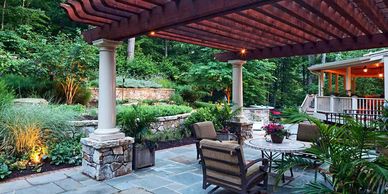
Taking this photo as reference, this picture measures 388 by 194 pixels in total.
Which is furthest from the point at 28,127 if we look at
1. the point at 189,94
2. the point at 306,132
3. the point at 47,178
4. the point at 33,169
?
the point at 189,94

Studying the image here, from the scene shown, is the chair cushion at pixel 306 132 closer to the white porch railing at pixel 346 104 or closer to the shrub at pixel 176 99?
the white porch railing at pixel 346 104

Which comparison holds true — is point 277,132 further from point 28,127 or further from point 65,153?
point 28,127

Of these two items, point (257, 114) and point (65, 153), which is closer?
point (65, 153)

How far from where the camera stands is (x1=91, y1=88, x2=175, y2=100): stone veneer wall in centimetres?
1013

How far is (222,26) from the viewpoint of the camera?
14.8ft

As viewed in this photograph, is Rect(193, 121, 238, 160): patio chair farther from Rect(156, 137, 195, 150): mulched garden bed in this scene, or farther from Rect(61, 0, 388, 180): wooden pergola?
Rect(156, 137, 195, 150): mulched garden bed

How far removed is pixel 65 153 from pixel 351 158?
4.84m

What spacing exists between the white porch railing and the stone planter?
21.4 ft

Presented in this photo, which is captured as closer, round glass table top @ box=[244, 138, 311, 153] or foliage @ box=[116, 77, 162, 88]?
round glass table top @ box=[244, 138, 311, 153]

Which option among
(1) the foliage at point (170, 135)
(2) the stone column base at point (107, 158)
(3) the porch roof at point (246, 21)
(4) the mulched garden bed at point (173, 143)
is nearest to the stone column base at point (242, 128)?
(4) the mulched garden bed at point (173, 143)

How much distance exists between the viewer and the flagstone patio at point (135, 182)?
3.76 meters

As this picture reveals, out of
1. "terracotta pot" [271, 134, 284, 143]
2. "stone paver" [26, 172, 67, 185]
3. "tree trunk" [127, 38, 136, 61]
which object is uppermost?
"tree trunk" [127, 38, 136, 61]

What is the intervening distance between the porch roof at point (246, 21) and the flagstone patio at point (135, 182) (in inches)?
93.0

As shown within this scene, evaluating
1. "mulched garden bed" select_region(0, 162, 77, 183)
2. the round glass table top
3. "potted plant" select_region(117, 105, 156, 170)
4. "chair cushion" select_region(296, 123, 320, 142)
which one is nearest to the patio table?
the round glass table top
